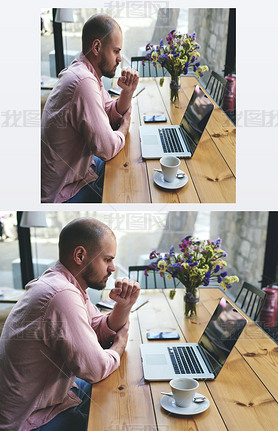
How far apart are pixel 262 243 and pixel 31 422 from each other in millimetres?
2776

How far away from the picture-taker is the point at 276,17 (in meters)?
2.00

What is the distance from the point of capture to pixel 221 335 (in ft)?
6.93

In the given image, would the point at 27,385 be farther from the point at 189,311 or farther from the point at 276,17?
the point at 276,17

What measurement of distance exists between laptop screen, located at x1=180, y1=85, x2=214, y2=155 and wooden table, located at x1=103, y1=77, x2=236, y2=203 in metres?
0.06

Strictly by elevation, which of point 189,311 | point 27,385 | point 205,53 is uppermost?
point 205,53

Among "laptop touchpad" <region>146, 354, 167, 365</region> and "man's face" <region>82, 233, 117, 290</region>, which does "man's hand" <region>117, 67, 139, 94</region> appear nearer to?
"man's face" <region>82, 233, 117, 290</region>

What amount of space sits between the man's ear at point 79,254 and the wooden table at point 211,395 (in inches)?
16.0

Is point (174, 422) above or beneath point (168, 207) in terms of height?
beneath

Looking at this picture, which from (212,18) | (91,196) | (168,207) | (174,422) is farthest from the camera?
(212,18)

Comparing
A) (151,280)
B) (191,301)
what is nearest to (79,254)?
(191,301)

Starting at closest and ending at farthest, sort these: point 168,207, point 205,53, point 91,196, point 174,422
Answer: point 174,422, point 168,207, point 91,196, point 205,53

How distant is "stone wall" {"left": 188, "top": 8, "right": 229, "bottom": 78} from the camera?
3.13 metres

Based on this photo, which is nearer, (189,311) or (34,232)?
(189,311)

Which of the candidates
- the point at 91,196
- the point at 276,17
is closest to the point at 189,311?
the point at 91,196
